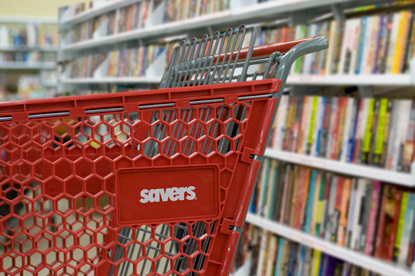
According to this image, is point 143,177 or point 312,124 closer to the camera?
point 143,177

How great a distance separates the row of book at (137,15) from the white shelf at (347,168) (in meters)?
0.79

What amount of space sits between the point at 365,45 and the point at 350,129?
301mm

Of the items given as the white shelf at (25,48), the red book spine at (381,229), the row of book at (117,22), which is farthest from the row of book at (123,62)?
the white shelf at (25,48)

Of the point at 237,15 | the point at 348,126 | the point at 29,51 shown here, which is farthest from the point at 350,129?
the point at 29,51

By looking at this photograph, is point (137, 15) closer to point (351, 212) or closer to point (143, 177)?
point (351, 212)

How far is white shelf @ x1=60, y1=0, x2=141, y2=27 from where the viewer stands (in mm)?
3206

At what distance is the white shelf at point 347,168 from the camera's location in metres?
1.43

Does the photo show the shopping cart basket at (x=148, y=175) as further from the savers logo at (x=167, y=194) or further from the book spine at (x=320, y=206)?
the book spine at (x=320, y=206)

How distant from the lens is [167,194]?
2.30 feet

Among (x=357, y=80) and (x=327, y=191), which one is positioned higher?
(x=357, y=80)

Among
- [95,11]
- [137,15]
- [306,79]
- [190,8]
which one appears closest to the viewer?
[306,79]

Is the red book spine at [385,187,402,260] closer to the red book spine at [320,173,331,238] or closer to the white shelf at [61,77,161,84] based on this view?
the red book spine at [320,173,331,238]

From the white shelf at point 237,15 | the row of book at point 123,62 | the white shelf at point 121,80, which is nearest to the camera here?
the white shelf at point 237,15

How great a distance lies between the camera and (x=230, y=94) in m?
0.70
